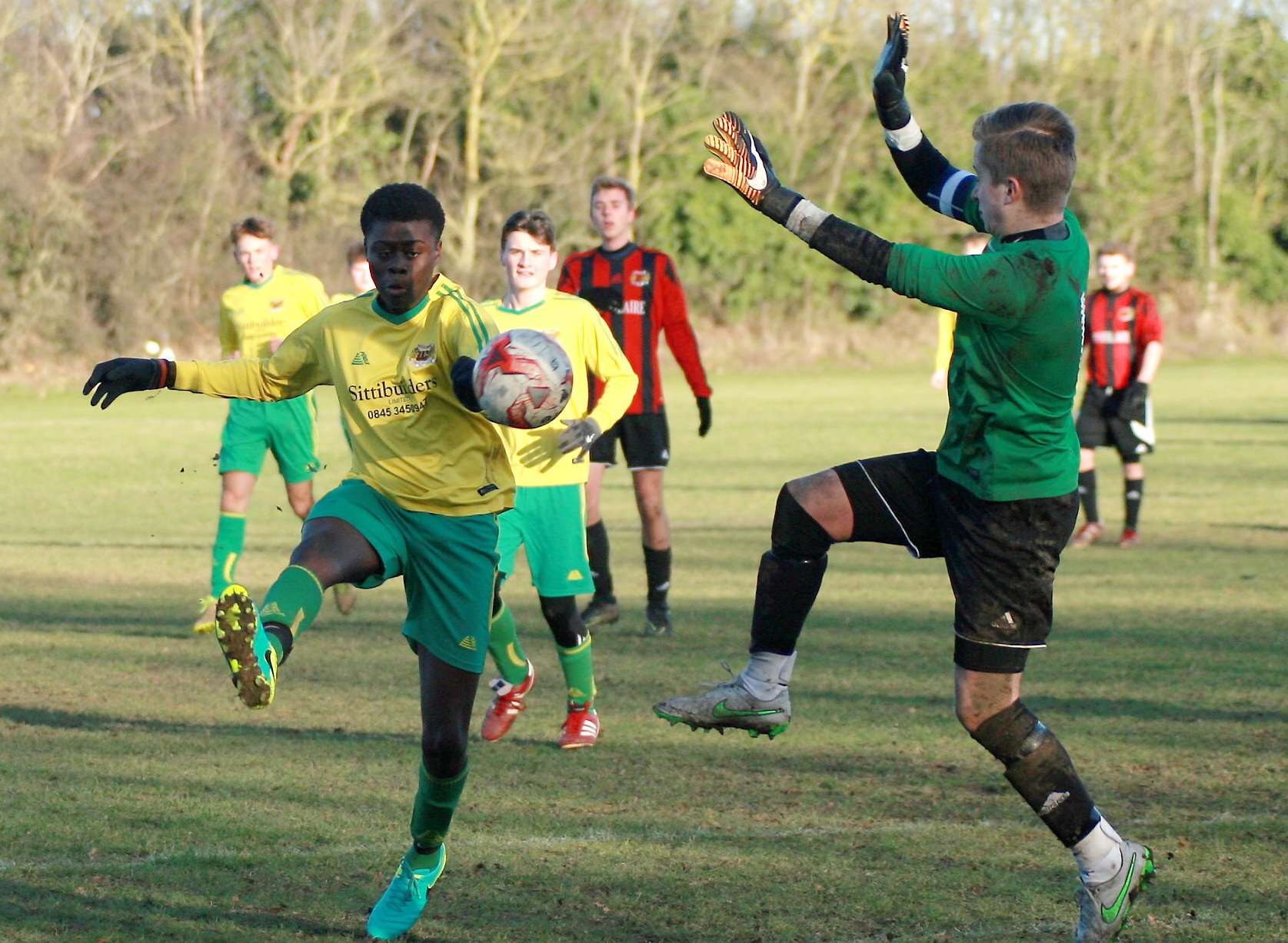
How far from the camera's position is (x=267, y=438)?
10289 millimetres

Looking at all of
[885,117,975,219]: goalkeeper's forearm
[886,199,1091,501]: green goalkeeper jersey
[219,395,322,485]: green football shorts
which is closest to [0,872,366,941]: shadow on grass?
[886,199,1091,501]: green goalkeeper jersey

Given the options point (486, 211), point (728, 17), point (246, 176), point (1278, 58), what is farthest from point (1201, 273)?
point (246, 176)

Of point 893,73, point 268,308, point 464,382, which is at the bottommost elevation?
point 268,308

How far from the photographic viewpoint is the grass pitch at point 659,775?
4.80 meters

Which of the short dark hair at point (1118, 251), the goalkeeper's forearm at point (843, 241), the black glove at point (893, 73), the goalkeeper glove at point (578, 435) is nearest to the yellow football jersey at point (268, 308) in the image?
the goalkeeper glove at point (578, 435)

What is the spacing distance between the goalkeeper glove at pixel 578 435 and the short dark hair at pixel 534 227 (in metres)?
1.57

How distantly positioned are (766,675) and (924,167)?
163 centimetres

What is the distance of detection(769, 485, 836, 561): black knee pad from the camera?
489 centimetres

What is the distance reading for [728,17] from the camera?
50.6 meters

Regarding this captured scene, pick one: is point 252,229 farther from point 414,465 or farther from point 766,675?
point 766,675

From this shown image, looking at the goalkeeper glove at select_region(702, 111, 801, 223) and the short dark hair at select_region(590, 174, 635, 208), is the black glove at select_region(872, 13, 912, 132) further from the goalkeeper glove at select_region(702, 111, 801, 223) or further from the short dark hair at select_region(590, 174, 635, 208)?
the short dark hair at select_region(590, 174, 635, 208)

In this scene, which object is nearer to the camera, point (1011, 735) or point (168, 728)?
point (1011, 735)

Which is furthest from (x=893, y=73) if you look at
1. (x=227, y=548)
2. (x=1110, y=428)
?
(x=1110, y=428)

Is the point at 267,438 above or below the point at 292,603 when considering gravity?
below
